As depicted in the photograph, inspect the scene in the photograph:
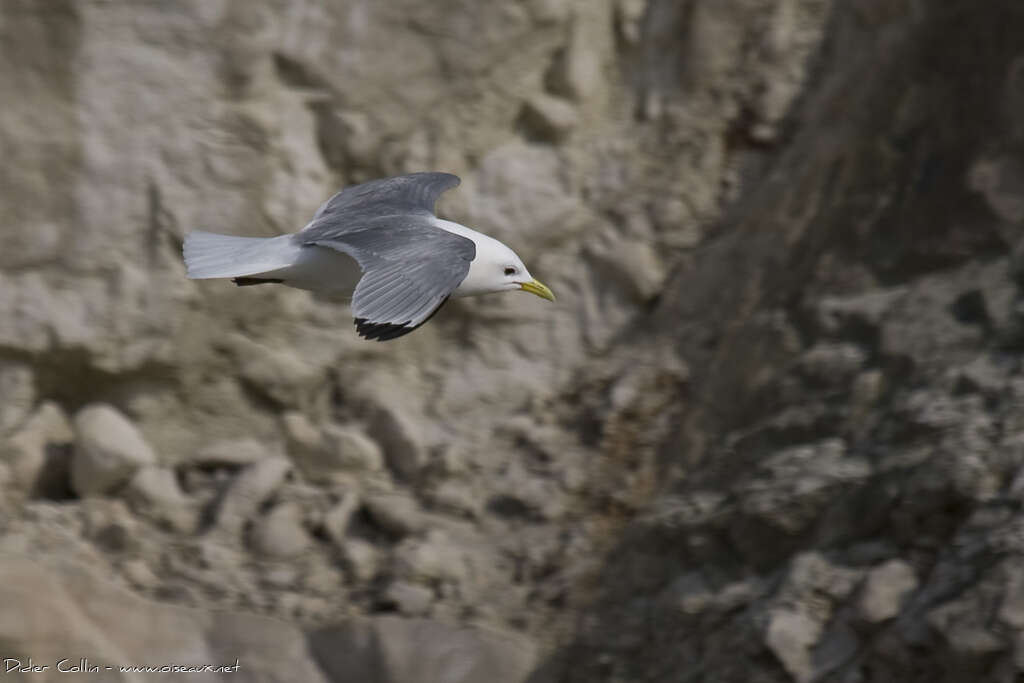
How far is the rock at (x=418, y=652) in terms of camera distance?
5199mm

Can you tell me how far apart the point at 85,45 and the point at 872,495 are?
11.7 ft

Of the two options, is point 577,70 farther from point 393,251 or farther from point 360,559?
point 393,251

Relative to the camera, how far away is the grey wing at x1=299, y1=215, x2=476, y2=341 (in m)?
3.47

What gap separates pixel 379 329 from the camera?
11.2ft

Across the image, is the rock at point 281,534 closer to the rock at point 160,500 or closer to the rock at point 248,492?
the rock at point 248,492

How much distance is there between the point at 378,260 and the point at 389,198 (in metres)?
1.03

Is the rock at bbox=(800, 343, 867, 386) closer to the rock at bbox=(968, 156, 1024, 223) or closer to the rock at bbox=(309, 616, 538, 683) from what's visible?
the rock at bbox=(968, 156, 1024, 223)

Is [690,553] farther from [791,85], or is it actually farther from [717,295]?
[791,85]

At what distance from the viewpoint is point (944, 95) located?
534 cm

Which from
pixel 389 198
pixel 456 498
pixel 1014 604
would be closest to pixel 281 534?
pixel 456 498

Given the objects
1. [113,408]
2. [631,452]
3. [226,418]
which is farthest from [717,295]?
[113,408]

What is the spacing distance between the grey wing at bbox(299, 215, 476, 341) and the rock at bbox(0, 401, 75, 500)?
2.28 meters

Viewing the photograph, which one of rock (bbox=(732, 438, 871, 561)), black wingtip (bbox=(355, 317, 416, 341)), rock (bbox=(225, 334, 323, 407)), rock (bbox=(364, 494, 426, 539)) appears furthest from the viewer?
rock (bbox=(225, 334, 323, 407))

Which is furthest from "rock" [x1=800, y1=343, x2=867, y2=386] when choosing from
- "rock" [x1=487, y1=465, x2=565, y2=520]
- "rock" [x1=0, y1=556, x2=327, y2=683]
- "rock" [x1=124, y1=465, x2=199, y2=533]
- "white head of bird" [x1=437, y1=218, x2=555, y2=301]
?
"rock" [x1=124, y1=465, x2=199, y2=533]
